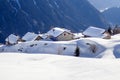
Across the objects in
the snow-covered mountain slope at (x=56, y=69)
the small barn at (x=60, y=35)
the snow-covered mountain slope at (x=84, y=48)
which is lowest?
the snow-covered mountain slope at (x=56, y=69)

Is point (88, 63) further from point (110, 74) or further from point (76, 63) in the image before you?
point (110, 74)

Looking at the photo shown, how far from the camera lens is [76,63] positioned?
56.1 ft

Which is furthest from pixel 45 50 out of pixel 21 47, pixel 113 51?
pixel 113 51

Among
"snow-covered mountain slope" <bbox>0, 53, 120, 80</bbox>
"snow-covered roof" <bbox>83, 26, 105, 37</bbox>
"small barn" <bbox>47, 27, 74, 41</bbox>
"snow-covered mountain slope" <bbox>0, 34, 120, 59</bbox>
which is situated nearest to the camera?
"snow-covered mountain slope" <bbox>0, 53, 120, 80</bbox>

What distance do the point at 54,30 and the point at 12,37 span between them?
14.6 meters

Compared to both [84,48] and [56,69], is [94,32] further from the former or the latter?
[56,69]

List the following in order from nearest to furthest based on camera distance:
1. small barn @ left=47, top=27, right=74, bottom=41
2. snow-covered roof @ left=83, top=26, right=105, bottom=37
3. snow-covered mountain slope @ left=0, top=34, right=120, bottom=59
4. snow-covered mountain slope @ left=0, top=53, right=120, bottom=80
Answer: snow-covered mountain slope @ left=0, top=53, right=120, bottom=80 < snow-covered mountain slope @ left=0, top=34, right=120, bottom=59 < small barn @ left=47, top=27, right=74, bottom=41 < snow-covered roof @ left=83, top=26, right=105, bottom=37

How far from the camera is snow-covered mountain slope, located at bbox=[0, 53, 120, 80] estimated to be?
14.4 metres

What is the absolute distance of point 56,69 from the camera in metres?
16.0

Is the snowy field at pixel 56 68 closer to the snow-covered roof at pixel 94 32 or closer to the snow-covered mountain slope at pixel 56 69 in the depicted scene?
the snow-covered mountain slope at pixel 56 69

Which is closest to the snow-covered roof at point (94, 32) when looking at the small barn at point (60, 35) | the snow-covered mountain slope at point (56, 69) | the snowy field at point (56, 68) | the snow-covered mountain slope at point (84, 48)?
the small barn at point (60, 35)

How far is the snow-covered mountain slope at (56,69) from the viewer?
14.4m

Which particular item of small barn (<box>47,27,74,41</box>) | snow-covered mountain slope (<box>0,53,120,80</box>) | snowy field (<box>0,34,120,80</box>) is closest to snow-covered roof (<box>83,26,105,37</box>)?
small barn (<box>47,27,74,41</box>)

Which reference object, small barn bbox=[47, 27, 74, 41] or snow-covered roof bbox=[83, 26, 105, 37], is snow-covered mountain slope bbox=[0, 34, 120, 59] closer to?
small barn bbox=[47, 27, 74, 41]
